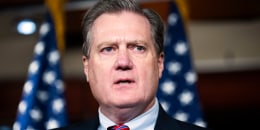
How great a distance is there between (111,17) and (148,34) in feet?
0.44

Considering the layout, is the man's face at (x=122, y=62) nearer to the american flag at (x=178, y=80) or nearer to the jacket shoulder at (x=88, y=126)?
the jacket shoulder at (x=88, y=126)

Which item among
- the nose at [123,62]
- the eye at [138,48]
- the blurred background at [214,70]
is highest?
the eye at [138,48]

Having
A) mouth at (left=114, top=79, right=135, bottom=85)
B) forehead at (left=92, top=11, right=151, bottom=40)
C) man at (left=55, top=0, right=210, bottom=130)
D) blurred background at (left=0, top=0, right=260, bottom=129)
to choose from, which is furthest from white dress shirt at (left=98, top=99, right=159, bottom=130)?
blurred background at (left=0, top=0, right=260, bottom=129)

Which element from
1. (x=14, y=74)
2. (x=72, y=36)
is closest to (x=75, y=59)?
(x=72, y=36)

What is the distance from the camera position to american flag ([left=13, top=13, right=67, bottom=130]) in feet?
8.05

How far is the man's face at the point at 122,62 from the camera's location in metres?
1.55

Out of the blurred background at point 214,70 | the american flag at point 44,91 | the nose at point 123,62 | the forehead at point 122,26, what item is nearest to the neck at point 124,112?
the nose at point 123,62

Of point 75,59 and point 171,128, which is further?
point 75,59

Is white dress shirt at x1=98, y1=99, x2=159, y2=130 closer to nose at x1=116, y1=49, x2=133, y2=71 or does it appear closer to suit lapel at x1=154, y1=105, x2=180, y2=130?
suit lapel at x1=154, y1=105, x2=180, y2=130

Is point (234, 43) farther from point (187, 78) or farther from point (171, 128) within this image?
point (171, 128)

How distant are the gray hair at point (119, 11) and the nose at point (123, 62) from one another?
0.16 metres

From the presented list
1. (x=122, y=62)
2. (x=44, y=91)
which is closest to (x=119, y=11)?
(x=122, y=62)

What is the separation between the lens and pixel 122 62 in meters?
1.54

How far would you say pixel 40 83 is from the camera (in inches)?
99.9
